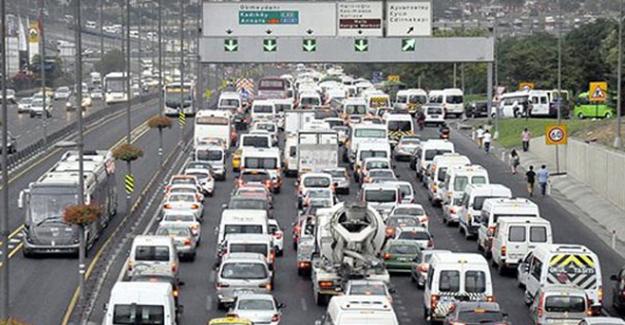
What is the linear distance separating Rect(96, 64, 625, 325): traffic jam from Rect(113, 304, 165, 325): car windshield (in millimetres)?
34

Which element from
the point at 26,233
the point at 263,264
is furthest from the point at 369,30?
the point at 263,264

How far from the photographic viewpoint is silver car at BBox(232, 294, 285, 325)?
39688mm

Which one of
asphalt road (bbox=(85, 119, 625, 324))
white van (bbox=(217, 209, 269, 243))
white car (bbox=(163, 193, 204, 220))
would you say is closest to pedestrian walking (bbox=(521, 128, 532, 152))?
asphalt road (bbox=(85, 119, 625, 324))

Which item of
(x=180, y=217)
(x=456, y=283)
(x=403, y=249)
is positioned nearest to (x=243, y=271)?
(x=456, y=283)

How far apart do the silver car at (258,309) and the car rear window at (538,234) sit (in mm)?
12928

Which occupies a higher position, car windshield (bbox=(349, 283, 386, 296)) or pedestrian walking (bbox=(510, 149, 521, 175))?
pedestrian walking (bbox=(510, 149, 521, 175))

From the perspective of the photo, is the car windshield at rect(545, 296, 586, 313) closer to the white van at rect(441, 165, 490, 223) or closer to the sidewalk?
the sidewalk

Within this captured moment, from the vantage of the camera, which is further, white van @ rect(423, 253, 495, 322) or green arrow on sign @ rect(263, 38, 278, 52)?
green arrow on sign @ rect(263, 38, 278, 52)

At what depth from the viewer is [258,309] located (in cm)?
4006

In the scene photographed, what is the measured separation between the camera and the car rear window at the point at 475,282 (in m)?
42.7

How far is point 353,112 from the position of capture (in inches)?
4154

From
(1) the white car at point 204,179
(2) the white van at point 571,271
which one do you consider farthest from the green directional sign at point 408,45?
(2) the white van at point 571,271

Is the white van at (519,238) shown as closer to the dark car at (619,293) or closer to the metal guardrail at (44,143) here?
the dark car at (619,293)

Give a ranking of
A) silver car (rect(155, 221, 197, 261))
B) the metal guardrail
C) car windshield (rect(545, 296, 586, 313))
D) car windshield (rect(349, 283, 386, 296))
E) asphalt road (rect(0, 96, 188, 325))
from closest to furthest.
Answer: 1. car windshield (rect(545, 296, 586, 313))
2. car windshield (rect(349, 283, 386, 296))
3. asphalt road (rect(0, 96, 188, 325))
4. silver car (rect(155, 221, 197, 261))
5. the metal guardrail
